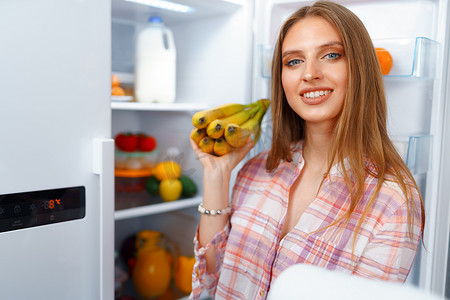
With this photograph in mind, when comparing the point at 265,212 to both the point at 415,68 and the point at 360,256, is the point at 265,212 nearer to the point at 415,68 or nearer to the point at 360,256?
the point at 360,256

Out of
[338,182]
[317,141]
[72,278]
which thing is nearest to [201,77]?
[317,141]

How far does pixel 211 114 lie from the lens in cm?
118

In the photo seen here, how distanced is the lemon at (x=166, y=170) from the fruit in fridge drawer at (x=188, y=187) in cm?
3

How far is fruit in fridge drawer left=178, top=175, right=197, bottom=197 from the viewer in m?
1.60

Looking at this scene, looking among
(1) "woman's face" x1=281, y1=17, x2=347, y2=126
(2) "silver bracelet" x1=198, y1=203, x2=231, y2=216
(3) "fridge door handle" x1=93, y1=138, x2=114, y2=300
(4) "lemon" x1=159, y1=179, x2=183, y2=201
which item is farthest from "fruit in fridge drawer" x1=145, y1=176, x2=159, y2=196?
(1) "woman's face" x1=281, y1=17, x2=347, y2=126

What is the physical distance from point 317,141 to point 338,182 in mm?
143

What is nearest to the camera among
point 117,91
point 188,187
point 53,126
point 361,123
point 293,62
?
point 53,126

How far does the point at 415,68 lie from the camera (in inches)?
42.7

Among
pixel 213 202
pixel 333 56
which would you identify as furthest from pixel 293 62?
pixel 213 202

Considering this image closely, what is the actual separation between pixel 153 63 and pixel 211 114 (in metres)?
0.45

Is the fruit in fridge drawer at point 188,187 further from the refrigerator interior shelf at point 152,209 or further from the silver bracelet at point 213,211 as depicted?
the silver bracelet at point 213,211

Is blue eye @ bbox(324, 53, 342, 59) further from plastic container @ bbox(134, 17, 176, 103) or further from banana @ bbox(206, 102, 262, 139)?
plastic container @ bbox(134, 17, 176, 103)

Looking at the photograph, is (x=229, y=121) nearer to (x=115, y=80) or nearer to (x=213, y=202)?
(x=213, y=202)

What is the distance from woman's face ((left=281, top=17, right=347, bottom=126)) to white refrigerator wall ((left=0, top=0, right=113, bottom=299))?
0.48 metres
